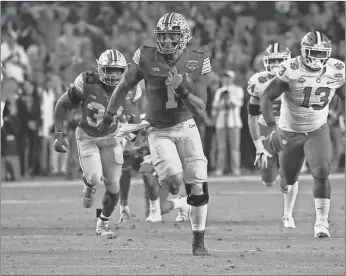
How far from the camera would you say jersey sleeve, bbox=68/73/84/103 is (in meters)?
10.4

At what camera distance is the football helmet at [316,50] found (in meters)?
9.76

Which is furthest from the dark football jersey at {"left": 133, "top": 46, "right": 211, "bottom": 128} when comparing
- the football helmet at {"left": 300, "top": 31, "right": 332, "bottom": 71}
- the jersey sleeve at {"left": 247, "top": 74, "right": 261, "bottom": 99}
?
the jersey sleeve at {"left": 247, "top": 74, "right": 261, "bottom": 99}

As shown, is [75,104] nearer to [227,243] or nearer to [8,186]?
[227,243]

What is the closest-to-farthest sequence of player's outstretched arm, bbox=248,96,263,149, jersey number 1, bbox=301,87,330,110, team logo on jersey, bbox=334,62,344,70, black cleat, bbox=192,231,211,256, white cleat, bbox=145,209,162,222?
1. black cleat, bbox=192,231,211,256
2. jersey number 1, bbox=301,87,330,110
3. team logo on jersey, bbox=334,62,344,70
4. player's outstretched arm, bbox=248,96,263,149
5. white cleat, bbox=145,209,162,222

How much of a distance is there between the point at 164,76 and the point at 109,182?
2.09 metres

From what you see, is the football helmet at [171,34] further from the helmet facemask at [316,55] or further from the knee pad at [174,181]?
the helmet facemask at [316,55]

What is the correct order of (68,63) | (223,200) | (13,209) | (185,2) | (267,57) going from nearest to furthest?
1. (267,57)
2. (13,209)
3. (223,200)
4. (68,63)
5. (185,2)

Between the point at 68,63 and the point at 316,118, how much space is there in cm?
842

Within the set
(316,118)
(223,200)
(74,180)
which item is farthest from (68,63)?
(316,118)

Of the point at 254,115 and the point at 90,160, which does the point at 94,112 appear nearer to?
the point at 90,160

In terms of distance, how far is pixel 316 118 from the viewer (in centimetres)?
1009

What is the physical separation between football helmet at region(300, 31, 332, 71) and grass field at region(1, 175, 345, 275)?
1.59 metres

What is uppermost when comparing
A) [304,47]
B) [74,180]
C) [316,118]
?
[304,47]

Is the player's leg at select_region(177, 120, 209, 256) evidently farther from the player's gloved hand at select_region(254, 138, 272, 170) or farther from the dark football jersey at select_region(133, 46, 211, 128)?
the player's gloved hand at select_region(254, 138, 272, 170)
